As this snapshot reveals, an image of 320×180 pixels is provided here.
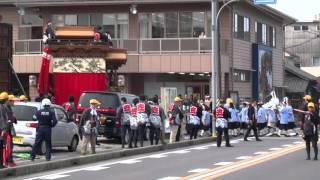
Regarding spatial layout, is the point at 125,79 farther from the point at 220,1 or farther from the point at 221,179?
the point at 221,179

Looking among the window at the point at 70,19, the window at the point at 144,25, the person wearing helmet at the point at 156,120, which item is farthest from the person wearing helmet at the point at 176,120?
the window at the point at 70,19

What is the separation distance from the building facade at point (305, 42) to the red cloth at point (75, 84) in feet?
171

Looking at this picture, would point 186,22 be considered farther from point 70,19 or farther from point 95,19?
point 70,19

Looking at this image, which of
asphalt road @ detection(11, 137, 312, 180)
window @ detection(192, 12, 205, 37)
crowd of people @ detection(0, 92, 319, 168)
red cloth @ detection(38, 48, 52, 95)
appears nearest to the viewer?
asphalt road @ detection(11, 137, 312, 180)

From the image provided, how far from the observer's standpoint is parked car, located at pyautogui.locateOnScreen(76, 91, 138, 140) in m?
24.0

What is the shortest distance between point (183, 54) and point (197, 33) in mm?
2310

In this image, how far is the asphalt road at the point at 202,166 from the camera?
15039 mm

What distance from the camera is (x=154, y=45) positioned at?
39.8 metres

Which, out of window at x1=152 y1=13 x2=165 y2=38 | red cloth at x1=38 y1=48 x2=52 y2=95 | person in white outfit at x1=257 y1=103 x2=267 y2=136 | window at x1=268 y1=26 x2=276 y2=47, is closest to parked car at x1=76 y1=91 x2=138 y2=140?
red cloth at x1=38 y1=48 x2=52 y2=95

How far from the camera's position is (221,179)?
1423 centimetres

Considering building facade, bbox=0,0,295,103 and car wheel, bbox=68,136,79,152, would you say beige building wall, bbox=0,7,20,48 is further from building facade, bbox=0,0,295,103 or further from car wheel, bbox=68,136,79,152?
car wheel, bbox=68,136,79,152

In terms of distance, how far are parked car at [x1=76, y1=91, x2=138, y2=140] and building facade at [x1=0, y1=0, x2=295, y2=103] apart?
15.1m

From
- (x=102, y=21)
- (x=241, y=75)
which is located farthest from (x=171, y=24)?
(x=241, y=75)

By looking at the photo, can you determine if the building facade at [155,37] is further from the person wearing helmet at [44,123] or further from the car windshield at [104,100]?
the person wearing helmet at [44,123]
